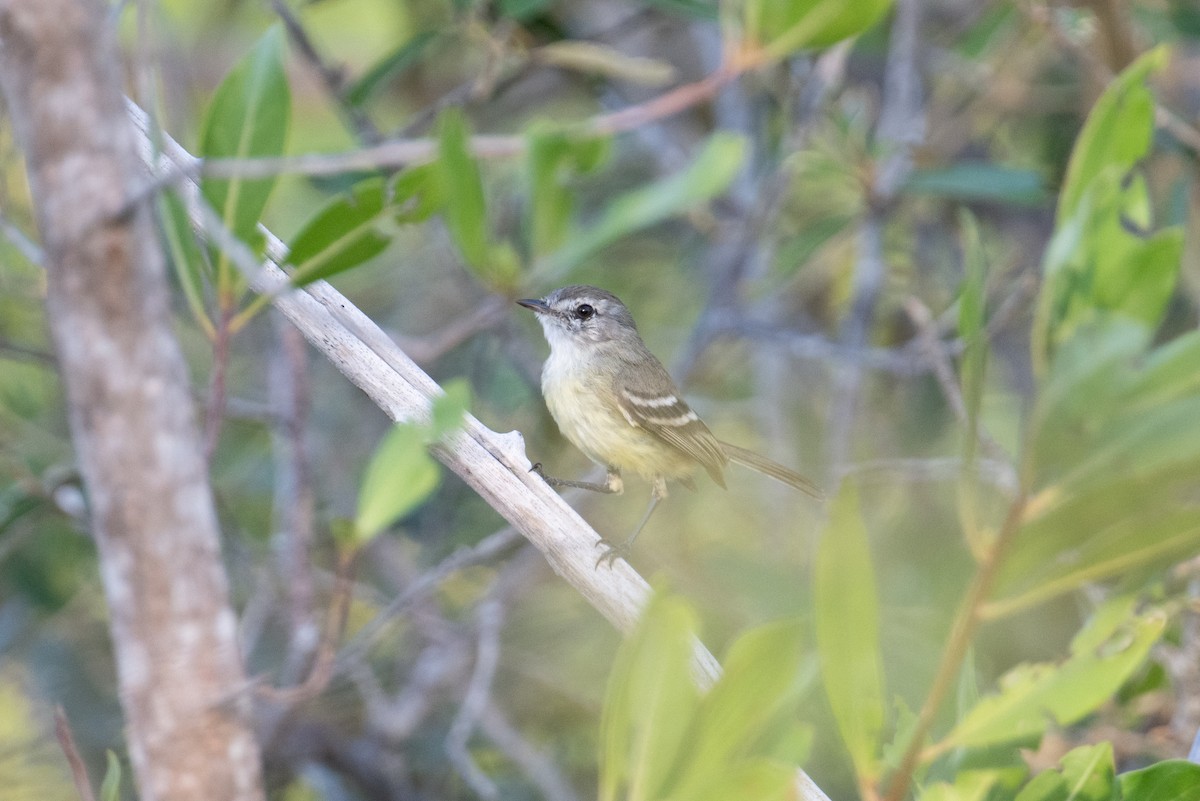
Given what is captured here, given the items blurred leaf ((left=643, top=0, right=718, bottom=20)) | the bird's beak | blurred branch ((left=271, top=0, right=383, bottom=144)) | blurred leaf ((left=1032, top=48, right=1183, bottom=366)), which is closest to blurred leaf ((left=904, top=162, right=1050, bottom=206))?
blurred leaf ((left=643, top=0, right=718, bottom=20))

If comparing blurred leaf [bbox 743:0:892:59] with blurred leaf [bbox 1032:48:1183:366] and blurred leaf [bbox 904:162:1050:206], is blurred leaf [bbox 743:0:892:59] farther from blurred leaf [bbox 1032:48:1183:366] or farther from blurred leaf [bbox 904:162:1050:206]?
blurred leaf [bbox 904:162:1050:206]

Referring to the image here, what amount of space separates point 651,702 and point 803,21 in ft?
2.83

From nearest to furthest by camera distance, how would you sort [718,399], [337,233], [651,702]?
[651,702]
[337,233]
[718,399]

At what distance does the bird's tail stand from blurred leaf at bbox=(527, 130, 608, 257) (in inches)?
95.9

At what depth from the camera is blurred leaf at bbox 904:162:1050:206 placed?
3.90 m

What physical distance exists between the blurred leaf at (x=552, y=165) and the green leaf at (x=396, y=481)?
0.97 ft

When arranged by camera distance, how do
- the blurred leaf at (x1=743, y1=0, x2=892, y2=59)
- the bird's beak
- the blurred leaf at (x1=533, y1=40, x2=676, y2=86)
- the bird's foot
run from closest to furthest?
the blurred leaf at (x1=743, y1=0, x2=892, y2=59) < the bird's foot < the blurred leaf at (x1=533, y1=40, x2=676, y2=86) < the bird's beak

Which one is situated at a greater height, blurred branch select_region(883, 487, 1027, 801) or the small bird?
the small bird

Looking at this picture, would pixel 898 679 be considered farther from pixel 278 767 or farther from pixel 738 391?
pixel 738 391

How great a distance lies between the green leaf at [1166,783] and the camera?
58.0 inches

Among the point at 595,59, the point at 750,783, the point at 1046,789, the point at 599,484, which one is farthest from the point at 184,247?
the point at 599,484

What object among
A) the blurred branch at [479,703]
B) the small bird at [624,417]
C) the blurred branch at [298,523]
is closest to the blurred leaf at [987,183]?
the small bird at [624,417]

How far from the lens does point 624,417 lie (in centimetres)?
400

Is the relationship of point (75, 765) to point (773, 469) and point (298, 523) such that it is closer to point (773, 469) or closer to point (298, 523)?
point (298, 523)
